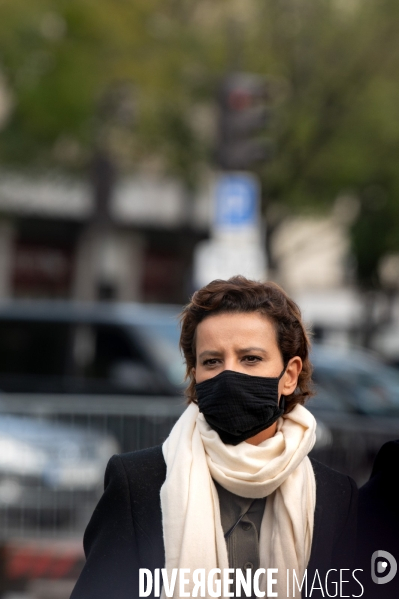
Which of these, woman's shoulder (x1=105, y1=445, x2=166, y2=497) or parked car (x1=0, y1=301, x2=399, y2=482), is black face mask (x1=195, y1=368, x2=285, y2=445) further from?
parked car (x1=0, y1=301, x2=399, y2=482)

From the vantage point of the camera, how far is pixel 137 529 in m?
2.38

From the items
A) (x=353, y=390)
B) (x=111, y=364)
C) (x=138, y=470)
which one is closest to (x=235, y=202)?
(x=111, y=364)

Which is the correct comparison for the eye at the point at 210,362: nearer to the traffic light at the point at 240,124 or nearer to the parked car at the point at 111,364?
the parked car at the point at 111,364

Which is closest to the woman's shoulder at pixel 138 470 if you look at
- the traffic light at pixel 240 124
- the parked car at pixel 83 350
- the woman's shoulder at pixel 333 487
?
the woman's shoulder at pixel 333 487

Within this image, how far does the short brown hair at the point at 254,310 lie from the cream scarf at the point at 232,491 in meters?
0.21

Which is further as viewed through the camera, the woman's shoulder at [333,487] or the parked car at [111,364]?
the parked car at [111,364]

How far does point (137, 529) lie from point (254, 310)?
560 mm

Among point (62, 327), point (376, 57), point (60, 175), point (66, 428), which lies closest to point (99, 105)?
point (60, 175)

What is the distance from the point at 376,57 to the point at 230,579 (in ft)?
56.7

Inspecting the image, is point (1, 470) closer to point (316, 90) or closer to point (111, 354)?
point (111, 354)

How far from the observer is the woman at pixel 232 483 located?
7.65 ft

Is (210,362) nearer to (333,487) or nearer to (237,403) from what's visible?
(237,403)

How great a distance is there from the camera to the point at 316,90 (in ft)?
62.2

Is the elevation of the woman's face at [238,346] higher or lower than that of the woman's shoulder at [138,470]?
higher
